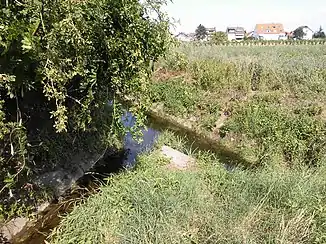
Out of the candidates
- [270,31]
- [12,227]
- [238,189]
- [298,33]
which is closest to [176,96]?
[238,189]

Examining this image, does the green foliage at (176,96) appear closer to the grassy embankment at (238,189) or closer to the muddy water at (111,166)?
the muddy water at (111,166)

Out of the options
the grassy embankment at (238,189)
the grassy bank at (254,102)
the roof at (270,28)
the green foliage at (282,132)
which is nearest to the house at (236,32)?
the roof at (270,28)

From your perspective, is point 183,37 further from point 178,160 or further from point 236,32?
point 236,32

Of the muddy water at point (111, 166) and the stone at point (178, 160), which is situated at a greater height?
the stone at point (178, 160)

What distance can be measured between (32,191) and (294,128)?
21.5ft

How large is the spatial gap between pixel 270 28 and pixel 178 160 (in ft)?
227

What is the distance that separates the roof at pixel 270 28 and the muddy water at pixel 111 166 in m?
63.5

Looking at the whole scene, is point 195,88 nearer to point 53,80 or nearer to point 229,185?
point 229,185

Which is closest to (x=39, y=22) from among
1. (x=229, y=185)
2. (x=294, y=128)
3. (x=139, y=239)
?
(x=139, y=239)

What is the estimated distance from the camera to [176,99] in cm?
1284

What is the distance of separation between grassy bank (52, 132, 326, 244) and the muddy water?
71 cm

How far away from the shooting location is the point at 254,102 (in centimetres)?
1089

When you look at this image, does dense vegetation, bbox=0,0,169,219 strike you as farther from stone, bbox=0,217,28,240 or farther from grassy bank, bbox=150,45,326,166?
grassy bank, bbox=150,45,326,166

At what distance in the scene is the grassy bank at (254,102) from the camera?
343 inches
